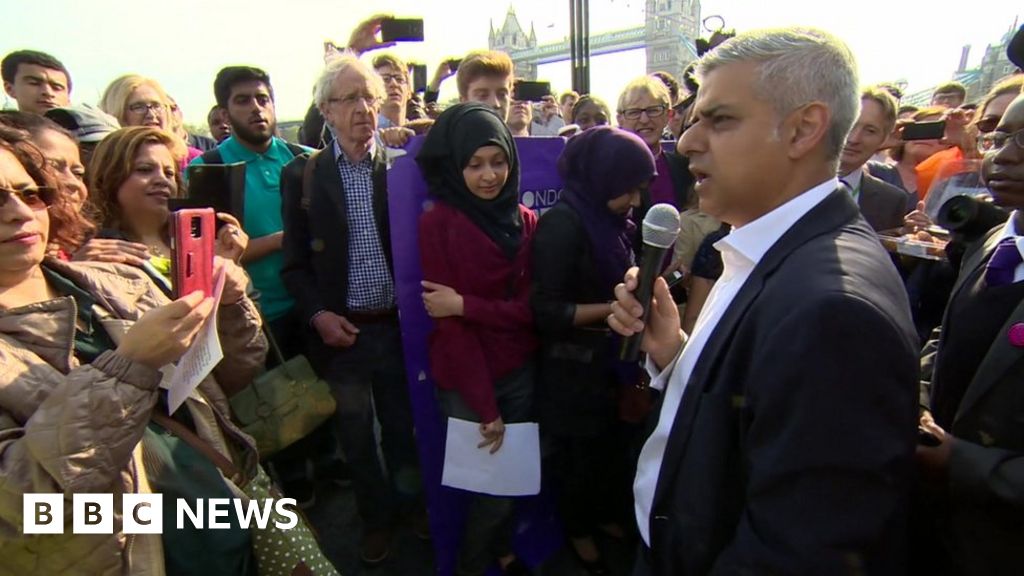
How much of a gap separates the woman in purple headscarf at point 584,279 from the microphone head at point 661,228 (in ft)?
2.50

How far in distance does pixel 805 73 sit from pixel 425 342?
173cm

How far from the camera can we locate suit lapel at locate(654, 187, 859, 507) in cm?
103

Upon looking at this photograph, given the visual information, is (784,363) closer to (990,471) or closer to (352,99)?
(990,471)

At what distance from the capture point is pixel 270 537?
5.39 feet

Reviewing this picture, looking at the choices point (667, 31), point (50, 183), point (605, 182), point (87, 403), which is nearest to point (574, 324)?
point (605, 182)

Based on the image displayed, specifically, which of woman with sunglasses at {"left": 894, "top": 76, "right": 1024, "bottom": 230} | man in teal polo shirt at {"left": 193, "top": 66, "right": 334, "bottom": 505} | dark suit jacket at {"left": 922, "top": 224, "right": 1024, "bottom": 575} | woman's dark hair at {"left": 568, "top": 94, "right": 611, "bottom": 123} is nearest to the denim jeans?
man in teal polo shirt at {"left": 193, "top": 66, "right": 334, "bottom": 505}

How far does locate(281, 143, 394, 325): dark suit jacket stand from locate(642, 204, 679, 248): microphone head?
1.47m

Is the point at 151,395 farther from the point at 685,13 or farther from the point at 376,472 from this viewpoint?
the point at 685,13

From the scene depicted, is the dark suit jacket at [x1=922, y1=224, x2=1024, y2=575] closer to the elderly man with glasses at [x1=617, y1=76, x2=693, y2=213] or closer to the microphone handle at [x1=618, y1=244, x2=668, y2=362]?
the microphone handle at [x1=618, y1=244, x2=668, y2=362]

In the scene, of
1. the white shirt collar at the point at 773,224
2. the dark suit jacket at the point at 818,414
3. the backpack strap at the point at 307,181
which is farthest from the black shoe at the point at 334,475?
the white shirt collar at the point at 773,224

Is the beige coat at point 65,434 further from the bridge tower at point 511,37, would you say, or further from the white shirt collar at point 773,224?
the bridge tower at point 511,37

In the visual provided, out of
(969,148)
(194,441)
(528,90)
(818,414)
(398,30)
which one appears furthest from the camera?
(528,90)

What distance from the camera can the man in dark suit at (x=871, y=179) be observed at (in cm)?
299

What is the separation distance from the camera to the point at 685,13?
157 ft
